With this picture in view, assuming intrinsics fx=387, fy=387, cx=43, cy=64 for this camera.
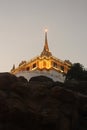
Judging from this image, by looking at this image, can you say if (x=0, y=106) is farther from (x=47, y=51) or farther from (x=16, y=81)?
(x=47, y=51)

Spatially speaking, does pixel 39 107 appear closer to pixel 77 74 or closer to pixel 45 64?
pixel 77 74

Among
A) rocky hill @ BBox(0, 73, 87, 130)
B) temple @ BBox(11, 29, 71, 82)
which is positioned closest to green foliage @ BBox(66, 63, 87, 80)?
rocky hill @ BBox(0, 73, 87, 130)

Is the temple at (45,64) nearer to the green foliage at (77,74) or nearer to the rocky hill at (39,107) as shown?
the green foliage at (77,74)

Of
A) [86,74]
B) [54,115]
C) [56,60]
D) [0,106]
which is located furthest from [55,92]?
[56,60]

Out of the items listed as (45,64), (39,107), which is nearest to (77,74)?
(39,107)

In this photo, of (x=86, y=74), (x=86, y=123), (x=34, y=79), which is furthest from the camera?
(x=86, y=74)

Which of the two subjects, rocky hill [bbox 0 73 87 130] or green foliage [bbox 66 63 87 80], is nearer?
rocky hill [bbox 0 73 87 130]

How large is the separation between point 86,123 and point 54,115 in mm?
5309

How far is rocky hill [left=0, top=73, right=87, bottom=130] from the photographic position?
151 ft

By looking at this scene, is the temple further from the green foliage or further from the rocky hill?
the rocky hill

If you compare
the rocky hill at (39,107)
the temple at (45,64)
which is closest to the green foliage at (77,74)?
the rocky hill at (39,107)

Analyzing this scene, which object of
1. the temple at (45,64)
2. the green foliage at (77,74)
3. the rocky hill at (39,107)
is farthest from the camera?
the temple at (45,64)

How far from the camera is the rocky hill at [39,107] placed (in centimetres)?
4612

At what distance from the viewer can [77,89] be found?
185 ft
